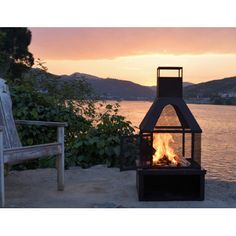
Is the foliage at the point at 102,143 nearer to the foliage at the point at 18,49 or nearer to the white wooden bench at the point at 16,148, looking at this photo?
the white wooden bench at the point at 16,148

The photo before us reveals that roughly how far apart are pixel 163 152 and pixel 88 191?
3.28ft

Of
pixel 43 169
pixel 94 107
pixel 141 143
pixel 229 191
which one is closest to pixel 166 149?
pixel 141 143

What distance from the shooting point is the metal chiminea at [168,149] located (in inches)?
174

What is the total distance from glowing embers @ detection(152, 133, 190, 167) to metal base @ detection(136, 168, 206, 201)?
14cm

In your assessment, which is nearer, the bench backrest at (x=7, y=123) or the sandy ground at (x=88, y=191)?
the sandy ground at (x=88, y=191)

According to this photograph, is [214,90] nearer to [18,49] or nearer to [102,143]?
[18,49]

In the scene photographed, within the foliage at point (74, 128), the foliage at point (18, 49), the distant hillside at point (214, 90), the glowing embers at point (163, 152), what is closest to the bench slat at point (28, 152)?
the glowing embers at point (163, 152)

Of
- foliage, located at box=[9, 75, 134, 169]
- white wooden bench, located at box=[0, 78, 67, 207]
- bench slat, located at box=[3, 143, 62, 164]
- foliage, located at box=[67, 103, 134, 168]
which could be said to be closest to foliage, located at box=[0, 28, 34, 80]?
foliage, located at box=[9, 75, 134, 169]

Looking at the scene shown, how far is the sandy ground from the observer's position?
4.37 meters

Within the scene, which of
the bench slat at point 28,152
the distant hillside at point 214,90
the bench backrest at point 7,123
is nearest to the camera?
the bench slat at point 28,152

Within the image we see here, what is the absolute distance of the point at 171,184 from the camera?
4715 millimetres

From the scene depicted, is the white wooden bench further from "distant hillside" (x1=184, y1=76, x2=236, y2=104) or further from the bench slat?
"distant hillside" (x1=184, y1=76, x2=236, y2=104)

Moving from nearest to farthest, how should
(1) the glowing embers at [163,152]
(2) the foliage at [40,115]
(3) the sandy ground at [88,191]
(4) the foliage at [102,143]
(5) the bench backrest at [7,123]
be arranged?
1. (3) the sandy ground at [88,191]
2. (1) the glowing embers at [163,152]
3. (5) the bench backrest at [7,123]
4. (4) the foliage at [102,143]
5. (2) the foliage at [40,115]

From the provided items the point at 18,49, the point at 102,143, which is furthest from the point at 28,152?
the point at 18,49
